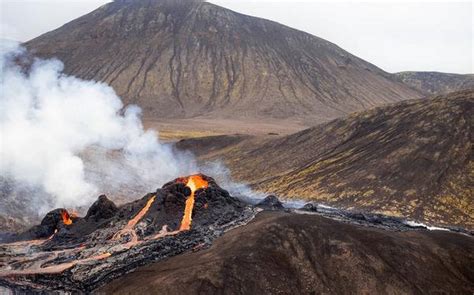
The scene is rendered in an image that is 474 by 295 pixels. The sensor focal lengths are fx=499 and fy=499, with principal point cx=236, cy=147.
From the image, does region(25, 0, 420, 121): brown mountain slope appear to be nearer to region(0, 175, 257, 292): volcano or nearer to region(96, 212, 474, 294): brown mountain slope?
region(0, 175, 257, 292): volcano

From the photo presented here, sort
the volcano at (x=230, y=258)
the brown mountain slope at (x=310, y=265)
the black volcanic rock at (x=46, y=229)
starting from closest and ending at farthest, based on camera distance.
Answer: the brown mountain slope at (x=310, y=265) → the volcano at (x=230, y=258) → the black volcanic rock at (x=46, y=229)

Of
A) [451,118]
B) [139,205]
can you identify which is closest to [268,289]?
[139,205]

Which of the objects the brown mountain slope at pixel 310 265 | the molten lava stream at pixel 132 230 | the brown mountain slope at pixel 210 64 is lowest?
the brown mountain slope at pixel 310 265

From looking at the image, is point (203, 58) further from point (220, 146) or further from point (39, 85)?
point (39, 85)

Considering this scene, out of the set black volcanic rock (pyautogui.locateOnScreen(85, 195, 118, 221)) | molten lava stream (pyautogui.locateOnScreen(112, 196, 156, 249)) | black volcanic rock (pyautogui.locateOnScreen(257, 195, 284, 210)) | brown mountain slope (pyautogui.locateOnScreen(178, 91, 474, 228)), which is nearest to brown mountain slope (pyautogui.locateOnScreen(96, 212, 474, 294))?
molten lava stream (pyautogui.locateOnScreen(112, 196, 156, 249))

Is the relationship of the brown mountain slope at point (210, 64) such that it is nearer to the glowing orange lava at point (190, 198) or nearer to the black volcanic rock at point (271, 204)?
the black volcanic rock at point (271, 204)

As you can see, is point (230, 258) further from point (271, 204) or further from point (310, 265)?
point (271, 204)

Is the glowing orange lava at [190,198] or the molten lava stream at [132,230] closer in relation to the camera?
the molten lava stream at [132,230]

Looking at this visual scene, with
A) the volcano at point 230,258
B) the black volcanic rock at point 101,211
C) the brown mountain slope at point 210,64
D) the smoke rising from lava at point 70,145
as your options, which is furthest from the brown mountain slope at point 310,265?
the brown mountain slope at point 210,64
